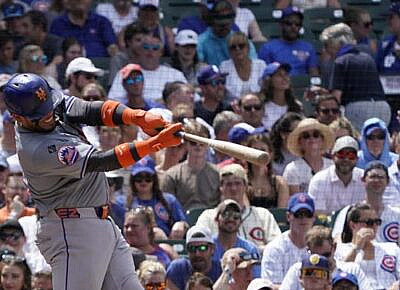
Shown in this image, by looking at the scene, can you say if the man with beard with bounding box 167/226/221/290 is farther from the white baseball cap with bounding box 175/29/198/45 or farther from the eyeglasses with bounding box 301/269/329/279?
the white baseball cap with bounding box 175/29/198/45

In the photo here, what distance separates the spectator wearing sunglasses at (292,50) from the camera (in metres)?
11.7

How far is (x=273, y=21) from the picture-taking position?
1273cm

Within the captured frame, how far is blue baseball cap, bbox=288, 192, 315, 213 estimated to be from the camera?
8781 mm

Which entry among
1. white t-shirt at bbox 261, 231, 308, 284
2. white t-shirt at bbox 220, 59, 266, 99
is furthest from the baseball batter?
white t-shirt at bbox 220, 59, 266, 99

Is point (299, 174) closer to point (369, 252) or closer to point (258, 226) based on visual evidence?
point (258, 226)

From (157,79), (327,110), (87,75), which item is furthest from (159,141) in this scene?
(157,79)

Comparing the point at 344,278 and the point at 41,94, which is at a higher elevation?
the point at 41,94

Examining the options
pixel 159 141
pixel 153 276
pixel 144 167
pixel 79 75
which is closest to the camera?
pixel 159 141

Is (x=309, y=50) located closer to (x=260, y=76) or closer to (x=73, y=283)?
(x=260, y=76)

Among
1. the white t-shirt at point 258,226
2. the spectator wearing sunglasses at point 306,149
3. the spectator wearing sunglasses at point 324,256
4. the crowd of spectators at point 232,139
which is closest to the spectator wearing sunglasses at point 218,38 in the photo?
the crowd of spectators at point 232,139

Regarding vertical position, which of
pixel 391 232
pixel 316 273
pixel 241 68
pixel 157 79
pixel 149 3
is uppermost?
pixel 149 3

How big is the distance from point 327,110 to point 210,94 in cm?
103

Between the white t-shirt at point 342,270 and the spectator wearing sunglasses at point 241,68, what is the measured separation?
3.13m

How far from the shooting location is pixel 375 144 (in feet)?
32.8
